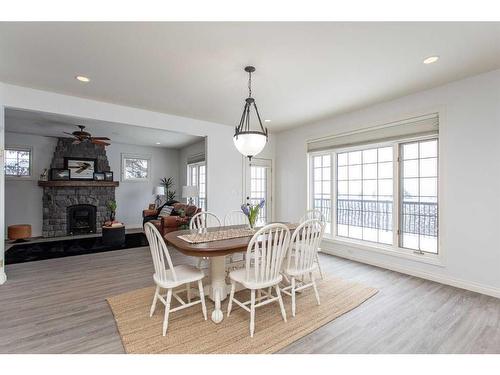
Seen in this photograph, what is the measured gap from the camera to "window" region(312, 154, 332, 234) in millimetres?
4855

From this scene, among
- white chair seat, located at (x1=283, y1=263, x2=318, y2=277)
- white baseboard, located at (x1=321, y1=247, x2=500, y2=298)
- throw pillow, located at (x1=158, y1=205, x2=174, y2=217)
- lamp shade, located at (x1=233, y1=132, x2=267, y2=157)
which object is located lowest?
white baseboard, located at (x1=321, y1=247, x2=500, y2=298)

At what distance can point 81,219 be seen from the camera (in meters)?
6.75

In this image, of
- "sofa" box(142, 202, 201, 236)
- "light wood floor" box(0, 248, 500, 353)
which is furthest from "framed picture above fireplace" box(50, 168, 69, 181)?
"light wood floor" box(0, 248, 500, 353)

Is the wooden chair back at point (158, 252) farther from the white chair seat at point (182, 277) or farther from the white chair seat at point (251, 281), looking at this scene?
the white chair seat at point (251, 281)

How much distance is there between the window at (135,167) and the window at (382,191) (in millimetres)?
5513

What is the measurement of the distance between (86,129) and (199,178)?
313 centimetres

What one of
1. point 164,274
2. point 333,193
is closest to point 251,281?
point 164,274

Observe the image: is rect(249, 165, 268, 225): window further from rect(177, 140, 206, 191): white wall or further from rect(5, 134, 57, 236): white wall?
rect(5, 134, 57, 236): white wall

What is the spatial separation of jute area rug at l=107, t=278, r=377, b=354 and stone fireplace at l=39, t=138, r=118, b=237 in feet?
16.4

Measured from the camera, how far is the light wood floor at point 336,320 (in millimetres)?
1890

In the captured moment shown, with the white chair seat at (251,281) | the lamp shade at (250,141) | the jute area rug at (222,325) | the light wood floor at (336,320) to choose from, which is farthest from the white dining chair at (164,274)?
the lamp shade at (250,141)
